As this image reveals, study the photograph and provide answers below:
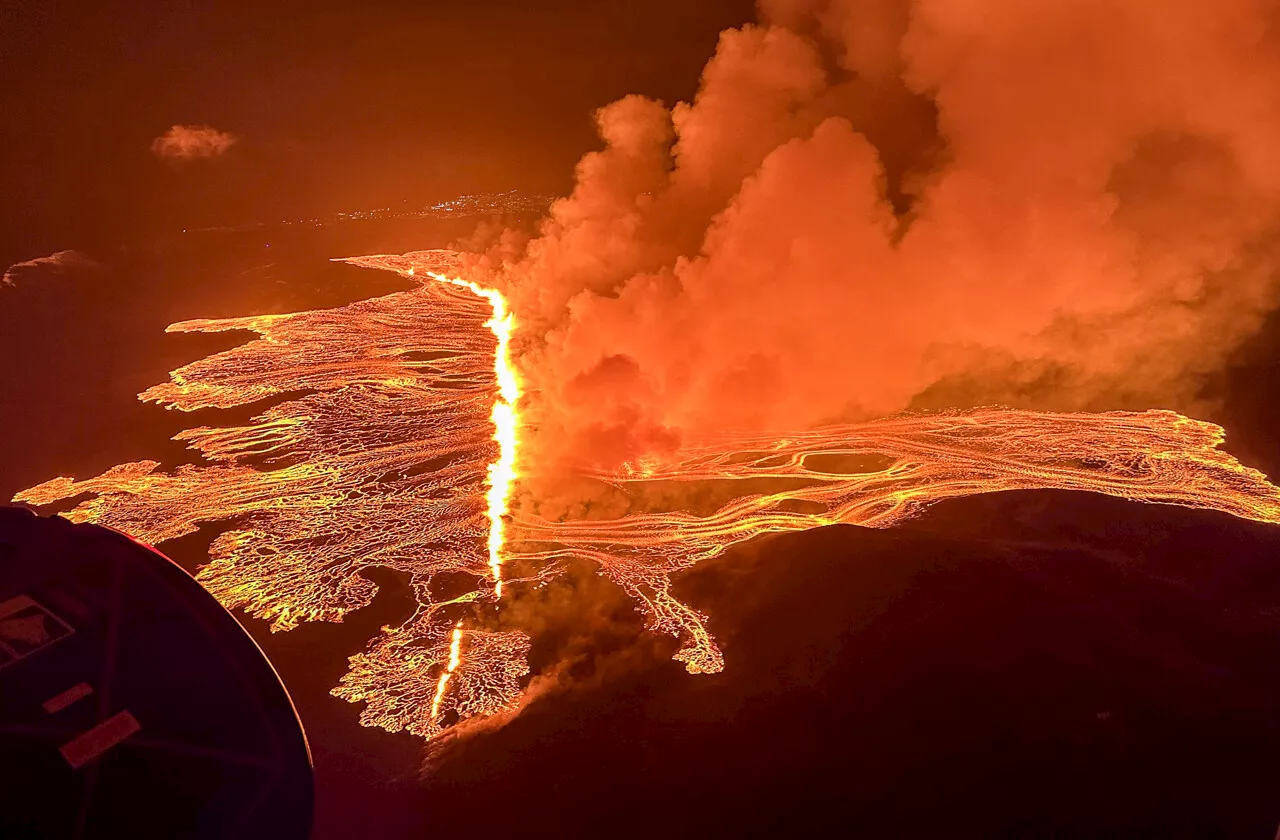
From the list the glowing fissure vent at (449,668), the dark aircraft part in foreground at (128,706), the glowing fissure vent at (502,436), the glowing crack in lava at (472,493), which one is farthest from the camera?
the glowing fissure vent at (502,436)

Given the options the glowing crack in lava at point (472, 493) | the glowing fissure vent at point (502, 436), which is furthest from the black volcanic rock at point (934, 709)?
the glowing fissure vent at point (502, 436)

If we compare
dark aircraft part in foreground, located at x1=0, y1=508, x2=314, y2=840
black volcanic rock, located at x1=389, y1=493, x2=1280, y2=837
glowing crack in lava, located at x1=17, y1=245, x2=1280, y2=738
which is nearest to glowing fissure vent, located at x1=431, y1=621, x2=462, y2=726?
glowing crack in lava, located at x1=17, y1=245, x2=1280, y2=738

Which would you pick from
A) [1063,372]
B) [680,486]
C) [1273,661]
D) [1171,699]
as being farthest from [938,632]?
[1063,372]

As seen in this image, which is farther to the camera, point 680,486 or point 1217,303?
point 1217,303

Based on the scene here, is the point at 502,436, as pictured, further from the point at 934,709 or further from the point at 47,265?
the point at 47,265

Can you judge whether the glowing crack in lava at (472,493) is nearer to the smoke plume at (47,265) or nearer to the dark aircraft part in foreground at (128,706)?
the dark aircraft part in foreground at (128,706)

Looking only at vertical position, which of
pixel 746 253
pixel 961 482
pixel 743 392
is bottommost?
pixel 961 482

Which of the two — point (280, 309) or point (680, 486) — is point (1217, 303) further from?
point (280, 309)
